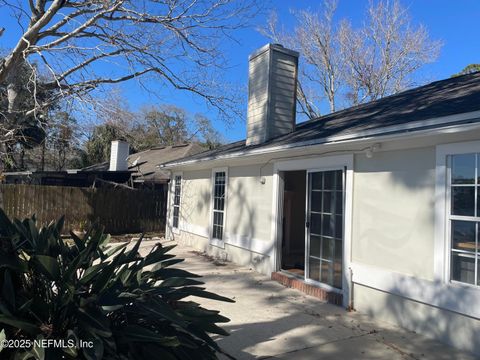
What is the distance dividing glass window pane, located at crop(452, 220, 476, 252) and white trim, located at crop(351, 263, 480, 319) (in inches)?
17.6

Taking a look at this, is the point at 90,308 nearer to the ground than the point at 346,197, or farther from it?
nearer to the ground

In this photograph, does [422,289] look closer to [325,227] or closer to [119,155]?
[325,227]

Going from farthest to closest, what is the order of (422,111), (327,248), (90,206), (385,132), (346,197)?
(90,206)
(327,248)
(346,197)
(422,111)
(385,132)

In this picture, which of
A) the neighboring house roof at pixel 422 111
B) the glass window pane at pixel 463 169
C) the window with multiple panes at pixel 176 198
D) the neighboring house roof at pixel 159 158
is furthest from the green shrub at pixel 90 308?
the neighboring house roof at pixel 159 158

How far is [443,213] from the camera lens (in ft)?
15.1

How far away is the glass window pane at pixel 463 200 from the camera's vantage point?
14.4ft

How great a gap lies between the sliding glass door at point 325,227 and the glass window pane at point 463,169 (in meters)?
1.85

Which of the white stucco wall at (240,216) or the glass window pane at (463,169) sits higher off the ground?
the glass window pane at (463,169)

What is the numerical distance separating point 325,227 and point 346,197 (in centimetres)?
74

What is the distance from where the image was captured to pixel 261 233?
8555 millimetres

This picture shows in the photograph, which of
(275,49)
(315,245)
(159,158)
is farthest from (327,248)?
(159,158)

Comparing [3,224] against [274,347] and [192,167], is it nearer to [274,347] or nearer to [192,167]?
[274,347]

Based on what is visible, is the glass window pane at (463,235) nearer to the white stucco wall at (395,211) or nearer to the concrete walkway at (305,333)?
the white stucco wall at (395,211)

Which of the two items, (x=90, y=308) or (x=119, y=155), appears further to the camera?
(x=119, y=155)
